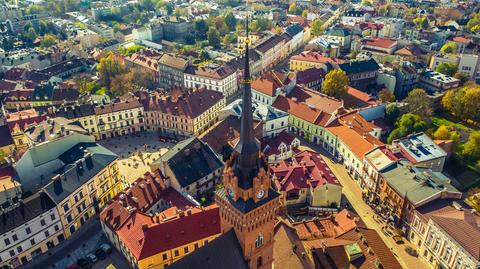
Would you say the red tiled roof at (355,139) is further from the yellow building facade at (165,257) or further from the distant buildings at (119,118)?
the distant buildings at (119,118)

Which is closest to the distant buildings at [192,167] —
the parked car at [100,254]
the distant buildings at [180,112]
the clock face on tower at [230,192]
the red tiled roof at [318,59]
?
the parked car at [100,254]

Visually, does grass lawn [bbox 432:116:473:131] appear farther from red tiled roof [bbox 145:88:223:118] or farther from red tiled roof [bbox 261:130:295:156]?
red tiled roof [bbox 145:88:223:118]

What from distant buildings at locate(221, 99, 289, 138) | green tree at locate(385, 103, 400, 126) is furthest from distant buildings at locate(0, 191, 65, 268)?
green tree at locate(385, 103, 400, 126)

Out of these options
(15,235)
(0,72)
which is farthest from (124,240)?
(0,72)

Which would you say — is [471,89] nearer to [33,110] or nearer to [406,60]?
[406,60]

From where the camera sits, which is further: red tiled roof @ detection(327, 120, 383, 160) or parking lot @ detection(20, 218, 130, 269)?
red tiled roof @ detection(327, 120, 383, 160)
